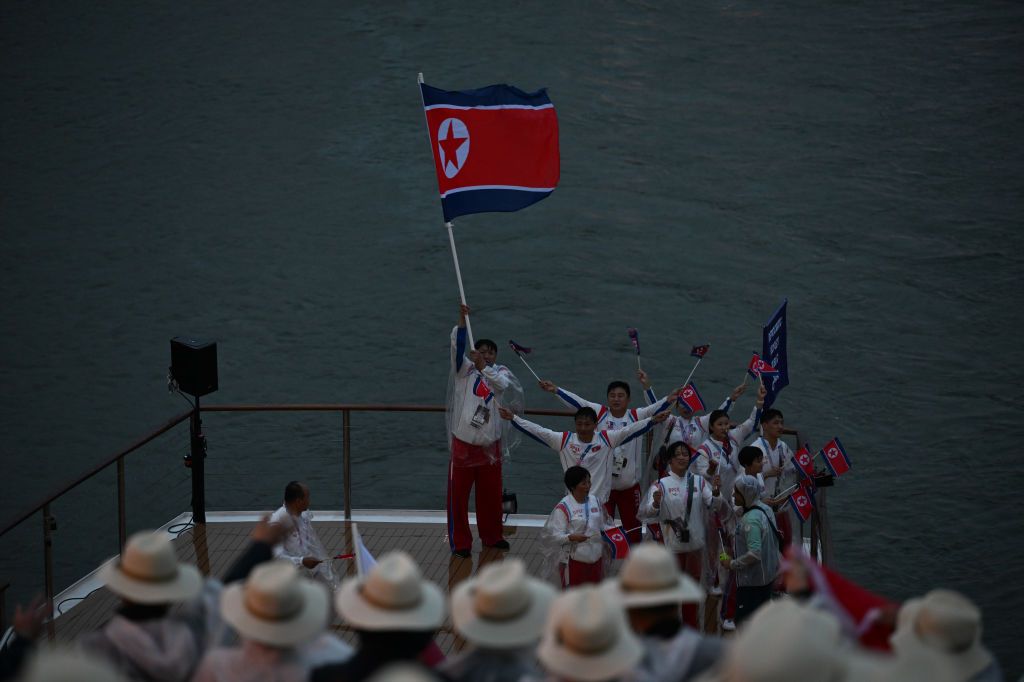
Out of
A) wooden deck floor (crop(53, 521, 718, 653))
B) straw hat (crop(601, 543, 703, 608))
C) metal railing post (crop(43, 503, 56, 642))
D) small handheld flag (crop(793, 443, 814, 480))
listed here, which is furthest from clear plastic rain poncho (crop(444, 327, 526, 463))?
straw hat (crop(601, 543, 703, 608))

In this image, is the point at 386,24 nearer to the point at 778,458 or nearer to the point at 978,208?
the point at 978,208

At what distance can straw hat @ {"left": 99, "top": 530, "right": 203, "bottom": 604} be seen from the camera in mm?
5555

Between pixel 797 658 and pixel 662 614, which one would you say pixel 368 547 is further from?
pixel 797 658

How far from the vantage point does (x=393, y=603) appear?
5.23 m

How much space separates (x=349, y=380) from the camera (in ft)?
74.8

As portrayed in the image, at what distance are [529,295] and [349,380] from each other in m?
3.92

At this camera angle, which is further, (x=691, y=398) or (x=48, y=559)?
(x=691, y=398)

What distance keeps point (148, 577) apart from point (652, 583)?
2137mm

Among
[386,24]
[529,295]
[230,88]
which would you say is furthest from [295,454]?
[386,24]

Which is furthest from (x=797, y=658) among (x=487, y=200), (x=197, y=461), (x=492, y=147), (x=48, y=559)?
(x=197, y=461)

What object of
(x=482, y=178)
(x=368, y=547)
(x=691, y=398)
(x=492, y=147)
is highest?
(x=492, y=147)

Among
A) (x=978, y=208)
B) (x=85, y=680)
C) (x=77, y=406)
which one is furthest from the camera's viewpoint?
(x=978, y=208)

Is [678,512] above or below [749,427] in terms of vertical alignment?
below

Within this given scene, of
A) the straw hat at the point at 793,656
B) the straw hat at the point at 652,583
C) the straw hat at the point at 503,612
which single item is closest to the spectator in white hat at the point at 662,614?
the straw hat at the point at 652,583
